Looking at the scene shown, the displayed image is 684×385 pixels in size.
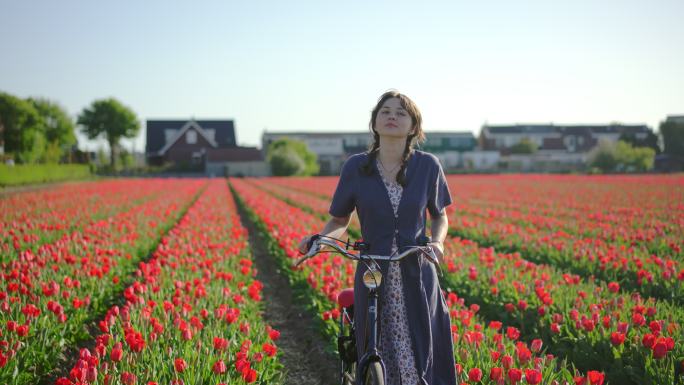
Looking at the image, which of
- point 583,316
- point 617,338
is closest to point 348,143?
point 583,316

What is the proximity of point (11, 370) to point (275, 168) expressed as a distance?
54.9m

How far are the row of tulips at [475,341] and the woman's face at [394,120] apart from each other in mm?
1674

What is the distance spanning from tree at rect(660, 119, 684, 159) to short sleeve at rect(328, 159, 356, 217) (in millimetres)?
88194

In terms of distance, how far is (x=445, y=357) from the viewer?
9.71ft

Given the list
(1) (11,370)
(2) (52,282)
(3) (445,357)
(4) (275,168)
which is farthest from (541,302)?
(4) (275,168)

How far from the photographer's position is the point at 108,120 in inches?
3179

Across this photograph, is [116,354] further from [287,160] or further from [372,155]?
[287,160]

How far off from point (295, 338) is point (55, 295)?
107 inches

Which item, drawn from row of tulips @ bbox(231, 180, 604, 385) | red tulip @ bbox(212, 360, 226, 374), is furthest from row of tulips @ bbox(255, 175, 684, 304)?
red tulip @ bbox(212, 360, 226, 374)

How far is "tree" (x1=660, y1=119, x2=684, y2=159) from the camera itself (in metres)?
76.4

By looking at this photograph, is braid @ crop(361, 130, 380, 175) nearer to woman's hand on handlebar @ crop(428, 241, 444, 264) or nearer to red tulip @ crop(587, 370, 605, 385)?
woman's hand on handlebar @ crop(428, 241, 444, 264)

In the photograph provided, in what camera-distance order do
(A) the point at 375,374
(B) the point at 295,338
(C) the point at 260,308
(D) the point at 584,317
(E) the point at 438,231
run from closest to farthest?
1. (A) the point at 375,374
2. (E) the point at 438,231
3. (D) the point at 584,317
4. (B) the point at 295,338
5. (C) the point at 260,308

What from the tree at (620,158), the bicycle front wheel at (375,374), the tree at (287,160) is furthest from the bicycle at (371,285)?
the tree at (620,158)

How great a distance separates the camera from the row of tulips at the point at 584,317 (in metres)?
4.14
